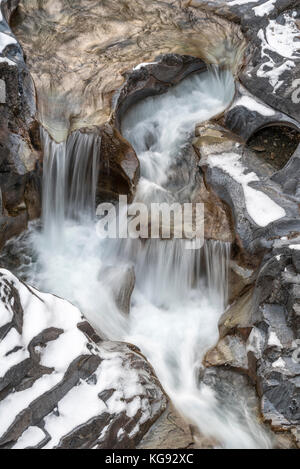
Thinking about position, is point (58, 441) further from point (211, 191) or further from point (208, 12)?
point (208, 12)

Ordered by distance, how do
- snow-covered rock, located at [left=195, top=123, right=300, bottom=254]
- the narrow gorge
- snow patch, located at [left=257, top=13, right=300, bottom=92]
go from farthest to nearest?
snow patch, located at [left=257, top=13, right=300, bottom=92], snow-covered rock, located at [left=195, top=123, right=300, bottom=254], the narrow gorge

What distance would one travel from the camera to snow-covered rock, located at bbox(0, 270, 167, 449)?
2.88 meters

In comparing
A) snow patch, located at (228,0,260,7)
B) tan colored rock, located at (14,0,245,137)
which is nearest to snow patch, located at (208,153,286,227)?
tan colored rock, located at (14,0,245,137)

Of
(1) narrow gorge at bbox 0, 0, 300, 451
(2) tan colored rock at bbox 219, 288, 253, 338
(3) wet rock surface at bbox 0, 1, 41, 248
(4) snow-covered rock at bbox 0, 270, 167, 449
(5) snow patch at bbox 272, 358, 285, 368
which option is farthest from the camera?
(3) wet rock surface at bbox 0, 1, 41, 248

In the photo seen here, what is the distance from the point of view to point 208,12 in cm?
634

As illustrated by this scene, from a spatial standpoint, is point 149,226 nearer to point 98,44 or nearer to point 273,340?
point 273,340

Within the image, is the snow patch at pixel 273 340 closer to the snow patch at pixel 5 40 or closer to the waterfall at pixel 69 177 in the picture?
the waterfall at pixel 69 177

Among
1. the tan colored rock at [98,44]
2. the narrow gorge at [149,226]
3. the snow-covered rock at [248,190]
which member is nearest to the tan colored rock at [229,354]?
the narrow gorge at [149,226]

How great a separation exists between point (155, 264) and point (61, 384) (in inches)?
72.2

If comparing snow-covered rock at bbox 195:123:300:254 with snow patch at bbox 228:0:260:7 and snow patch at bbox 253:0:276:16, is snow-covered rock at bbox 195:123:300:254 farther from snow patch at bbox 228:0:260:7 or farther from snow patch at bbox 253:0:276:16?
snow patch at bbox 228:0:260:7

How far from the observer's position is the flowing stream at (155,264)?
3822 millimetres

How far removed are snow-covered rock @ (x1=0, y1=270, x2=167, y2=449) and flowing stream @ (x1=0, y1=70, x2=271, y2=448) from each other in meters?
0.52

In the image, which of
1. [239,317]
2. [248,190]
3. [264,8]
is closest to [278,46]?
[264,8]

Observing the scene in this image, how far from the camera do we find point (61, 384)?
9.98 feet
